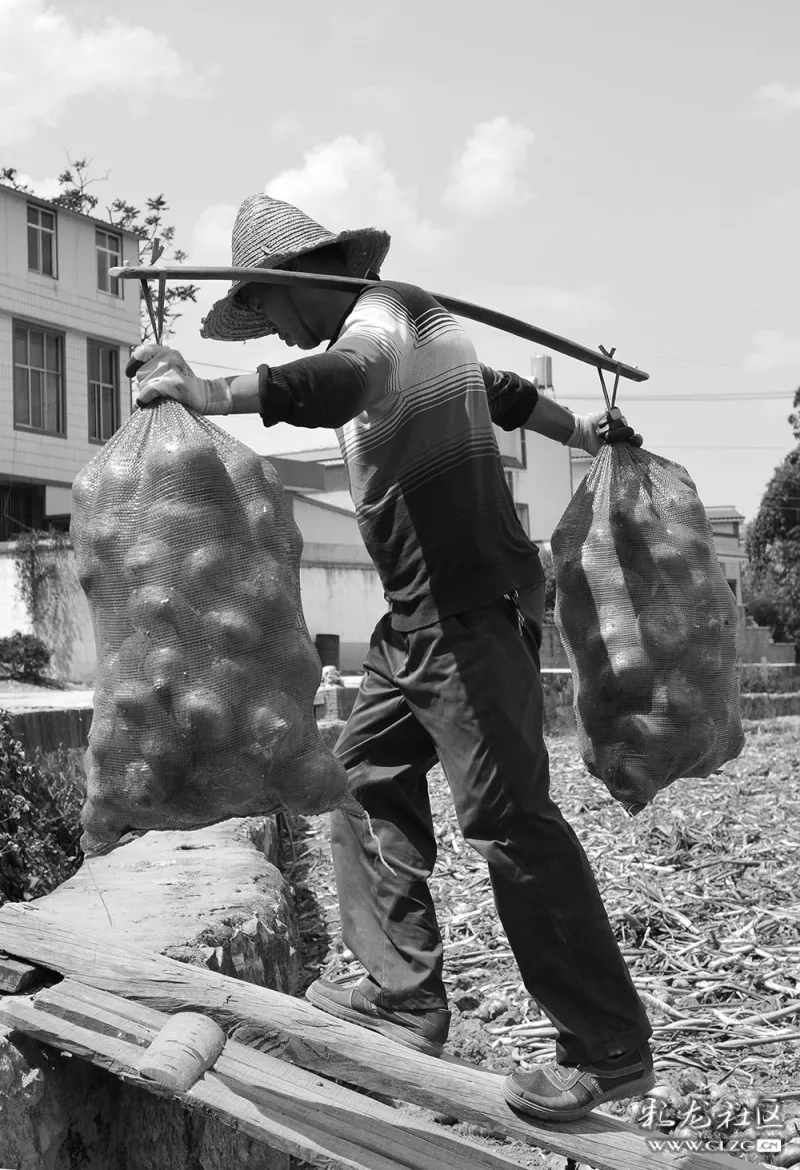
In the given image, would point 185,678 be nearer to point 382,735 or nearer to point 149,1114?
point 382,735

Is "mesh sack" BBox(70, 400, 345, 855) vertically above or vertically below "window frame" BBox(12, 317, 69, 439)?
below

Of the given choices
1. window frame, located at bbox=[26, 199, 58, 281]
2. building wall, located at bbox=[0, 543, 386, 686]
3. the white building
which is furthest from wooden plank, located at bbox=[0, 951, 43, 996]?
window frame, located at bbox=[26, 199, 58, 281]

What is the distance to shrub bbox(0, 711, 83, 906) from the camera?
471cm

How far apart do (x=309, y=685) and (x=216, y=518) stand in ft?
1.37

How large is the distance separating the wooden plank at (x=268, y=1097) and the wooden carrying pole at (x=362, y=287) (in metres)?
1.77

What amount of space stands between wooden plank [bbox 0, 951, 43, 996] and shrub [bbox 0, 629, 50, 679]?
16.5m

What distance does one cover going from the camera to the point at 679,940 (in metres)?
4.75

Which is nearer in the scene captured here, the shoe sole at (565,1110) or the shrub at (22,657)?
the shoe sole at (565,1110)

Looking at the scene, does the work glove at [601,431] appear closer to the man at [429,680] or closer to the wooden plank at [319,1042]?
the man at [429,680]

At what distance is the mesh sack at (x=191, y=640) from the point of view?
8.17 ft

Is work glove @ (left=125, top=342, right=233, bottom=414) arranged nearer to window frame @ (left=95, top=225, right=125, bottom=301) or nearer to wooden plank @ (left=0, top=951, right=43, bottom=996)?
wooden plank @ (left=0, top=951, right=43, bottom=996)

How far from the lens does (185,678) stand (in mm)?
2484

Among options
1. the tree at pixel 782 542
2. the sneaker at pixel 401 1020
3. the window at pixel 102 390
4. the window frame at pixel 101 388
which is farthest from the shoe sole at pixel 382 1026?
the tree at pixel 782 542

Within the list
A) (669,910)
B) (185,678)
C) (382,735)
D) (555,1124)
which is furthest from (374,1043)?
(669,910)
